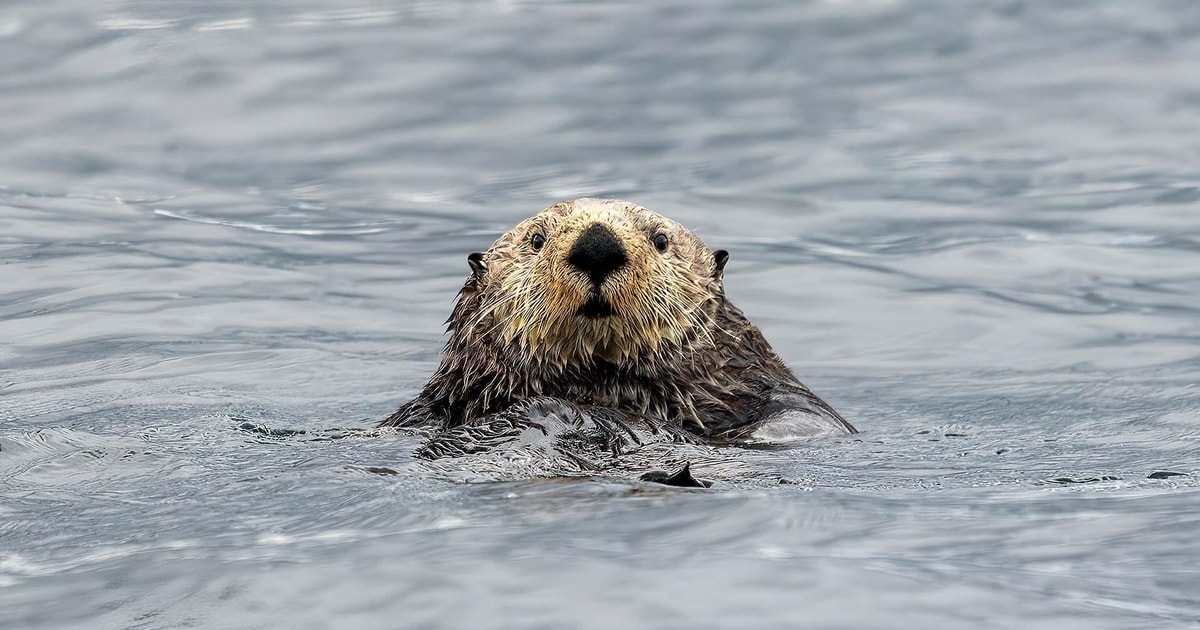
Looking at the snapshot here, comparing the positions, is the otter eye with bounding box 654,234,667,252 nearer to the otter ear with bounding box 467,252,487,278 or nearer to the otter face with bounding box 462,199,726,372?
the otter face with bounding box 462,199,726,372

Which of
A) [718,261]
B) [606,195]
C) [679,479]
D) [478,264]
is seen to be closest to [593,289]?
[478,264]

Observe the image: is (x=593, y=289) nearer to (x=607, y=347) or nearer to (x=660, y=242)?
(x=607, y=347)

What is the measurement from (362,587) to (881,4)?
12.6 metres

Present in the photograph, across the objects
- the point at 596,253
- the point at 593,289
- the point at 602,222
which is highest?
the point at 602,222

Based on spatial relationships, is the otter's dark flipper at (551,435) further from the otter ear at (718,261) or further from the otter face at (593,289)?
the otter ear at (718,261)

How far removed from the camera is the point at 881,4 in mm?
15523

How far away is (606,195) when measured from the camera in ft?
39.7

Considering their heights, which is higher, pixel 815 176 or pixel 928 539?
pixel 815 176

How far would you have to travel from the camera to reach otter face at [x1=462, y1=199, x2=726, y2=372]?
231 inches

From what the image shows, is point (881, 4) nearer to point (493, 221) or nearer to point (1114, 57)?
point (1114, 57)

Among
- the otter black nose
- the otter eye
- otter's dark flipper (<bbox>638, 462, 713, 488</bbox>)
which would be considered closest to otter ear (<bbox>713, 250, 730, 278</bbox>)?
the otter eye

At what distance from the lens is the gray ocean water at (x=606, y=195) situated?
4.05 metres

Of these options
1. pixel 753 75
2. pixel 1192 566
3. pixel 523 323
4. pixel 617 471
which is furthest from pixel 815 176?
pixel 1192 566

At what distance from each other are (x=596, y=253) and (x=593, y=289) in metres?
0.15
